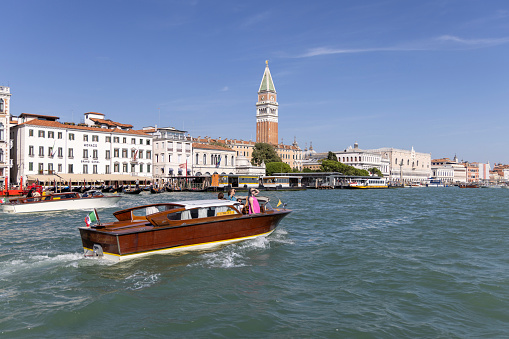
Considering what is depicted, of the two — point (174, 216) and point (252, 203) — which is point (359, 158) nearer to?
point (252, 203)

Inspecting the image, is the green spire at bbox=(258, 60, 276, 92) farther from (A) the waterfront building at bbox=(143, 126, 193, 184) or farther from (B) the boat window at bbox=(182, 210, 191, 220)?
(B) the boat window at bbox=(182, 210, 191, 220)

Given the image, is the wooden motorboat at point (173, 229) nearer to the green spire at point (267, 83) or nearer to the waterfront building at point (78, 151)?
the waterfront building at point (78, 151)

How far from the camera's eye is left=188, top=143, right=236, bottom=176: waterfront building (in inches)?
2879

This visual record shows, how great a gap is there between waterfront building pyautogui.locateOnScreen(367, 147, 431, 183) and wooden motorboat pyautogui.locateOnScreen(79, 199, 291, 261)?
145339 millimetres

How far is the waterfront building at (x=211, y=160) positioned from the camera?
73125 millimetres

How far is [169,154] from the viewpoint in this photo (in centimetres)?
6606

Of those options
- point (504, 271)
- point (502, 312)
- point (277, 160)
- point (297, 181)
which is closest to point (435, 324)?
point (502, 312)

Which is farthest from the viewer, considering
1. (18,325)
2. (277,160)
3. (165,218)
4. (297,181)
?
(277,160)

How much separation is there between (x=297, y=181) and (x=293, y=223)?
6348 centimetres

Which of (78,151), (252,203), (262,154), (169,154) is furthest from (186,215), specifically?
(262,154)

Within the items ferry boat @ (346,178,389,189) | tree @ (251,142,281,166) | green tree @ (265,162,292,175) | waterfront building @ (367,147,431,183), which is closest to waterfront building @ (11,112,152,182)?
green tree @ (265,162,292,175)

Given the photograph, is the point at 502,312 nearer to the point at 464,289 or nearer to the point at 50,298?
the point at 464,289

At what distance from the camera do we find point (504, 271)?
9766 mm

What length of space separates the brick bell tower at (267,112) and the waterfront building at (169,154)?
215 feet
